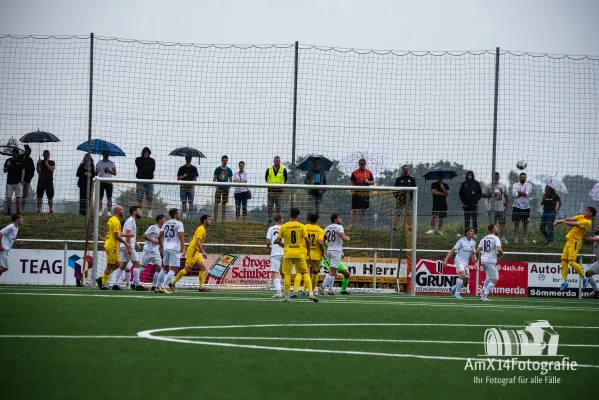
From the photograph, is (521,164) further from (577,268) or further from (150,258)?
(150,258)

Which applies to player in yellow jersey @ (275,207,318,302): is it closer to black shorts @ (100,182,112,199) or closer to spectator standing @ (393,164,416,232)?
spectator standing @ (393,164,416,232)

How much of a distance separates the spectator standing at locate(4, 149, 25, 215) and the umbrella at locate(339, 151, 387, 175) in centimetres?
836

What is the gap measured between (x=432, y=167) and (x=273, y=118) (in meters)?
4.59

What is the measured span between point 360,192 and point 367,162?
1.23 m

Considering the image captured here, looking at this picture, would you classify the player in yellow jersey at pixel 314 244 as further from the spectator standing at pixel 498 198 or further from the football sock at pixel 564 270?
the football sock at pixel 564 270

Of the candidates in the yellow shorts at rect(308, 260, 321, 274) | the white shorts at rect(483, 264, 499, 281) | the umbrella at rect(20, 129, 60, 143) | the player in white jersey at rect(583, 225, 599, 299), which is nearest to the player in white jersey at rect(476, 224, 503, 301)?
the white shorts at rect(483, 264, 499, 281)

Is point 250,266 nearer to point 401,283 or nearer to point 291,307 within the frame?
point 401,283

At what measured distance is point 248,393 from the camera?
743 cm

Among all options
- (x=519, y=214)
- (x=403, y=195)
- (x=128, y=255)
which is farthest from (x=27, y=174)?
(x=519, y=214)

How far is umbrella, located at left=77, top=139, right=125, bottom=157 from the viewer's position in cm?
2588

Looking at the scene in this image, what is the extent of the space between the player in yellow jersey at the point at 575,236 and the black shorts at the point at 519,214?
4.18ft

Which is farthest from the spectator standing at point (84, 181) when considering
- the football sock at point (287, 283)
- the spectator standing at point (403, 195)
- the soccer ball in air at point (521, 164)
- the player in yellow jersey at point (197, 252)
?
the soccer ball in air at point (521, 164)

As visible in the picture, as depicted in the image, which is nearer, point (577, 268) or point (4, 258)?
point (4, 258)

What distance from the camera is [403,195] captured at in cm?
2773
